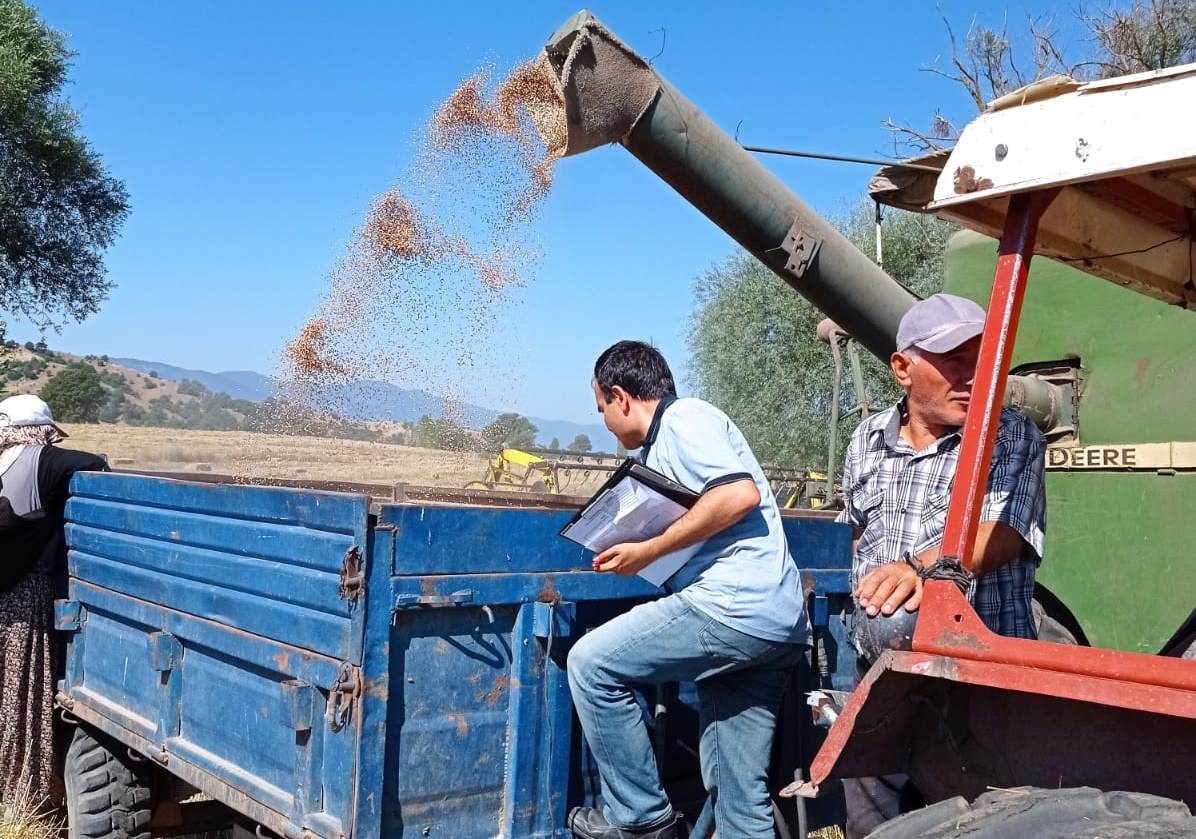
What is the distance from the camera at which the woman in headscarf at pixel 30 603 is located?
4797mm

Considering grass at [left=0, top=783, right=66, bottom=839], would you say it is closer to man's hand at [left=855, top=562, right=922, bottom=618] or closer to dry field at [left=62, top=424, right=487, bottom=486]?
man's hand at [left=855, top=562, right=922, bottom=618]

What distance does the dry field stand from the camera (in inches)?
678

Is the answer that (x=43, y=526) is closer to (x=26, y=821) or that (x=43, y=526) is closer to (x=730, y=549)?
(x=26, y=821)

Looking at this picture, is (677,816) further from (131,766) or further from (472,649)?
(131,766)

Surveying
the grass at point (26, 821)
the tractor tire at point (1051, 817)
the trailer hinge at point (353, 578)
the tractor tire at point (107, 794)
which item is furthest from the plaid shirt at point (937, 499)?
→ the grass at point (26, 821)

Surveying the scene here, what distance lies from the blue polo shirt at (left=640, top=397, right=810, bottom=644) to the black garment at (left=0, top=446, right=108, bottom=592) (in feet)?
9.68

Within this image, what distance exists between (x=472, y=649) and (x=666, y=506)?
0.63 meters

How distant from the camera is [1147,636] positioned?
475 cm

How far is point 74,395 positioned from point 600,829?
4422cm

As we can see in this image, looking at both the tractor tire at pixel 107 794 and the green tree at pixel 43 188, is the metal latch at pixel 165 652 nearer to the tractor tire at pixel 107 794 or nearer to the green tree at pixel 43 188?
the tractor tire at pixel 107 794

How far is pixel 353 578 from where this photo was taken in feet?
9.19

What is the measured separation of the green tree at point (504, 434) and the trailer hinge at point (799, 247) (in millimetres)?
9842

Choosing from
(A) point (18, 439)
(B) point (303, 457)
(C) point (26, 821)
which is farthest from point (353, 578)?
(B) point (303, 457)

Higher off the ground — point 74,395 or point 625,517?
point 74,395
